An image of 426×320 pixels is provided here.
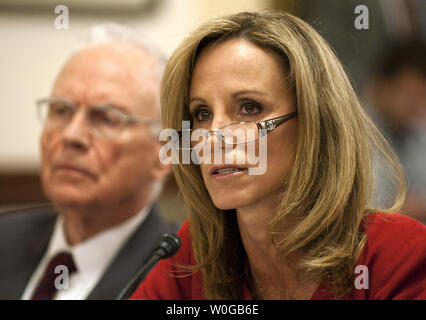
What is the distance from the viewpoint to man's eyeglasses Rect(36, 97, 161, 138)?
4.69ft

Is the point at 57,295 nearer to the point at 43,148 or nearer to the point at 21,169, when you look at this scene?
the point at 43,148

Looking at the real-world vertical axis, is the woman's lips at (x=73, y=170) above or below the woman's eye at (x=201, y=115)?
below

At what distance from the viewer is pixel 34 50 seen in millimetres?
1755

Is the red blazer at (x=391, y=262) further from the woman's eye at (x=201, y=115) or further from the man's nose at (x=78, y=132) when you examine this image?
the man's nose at (x=78, y=132)

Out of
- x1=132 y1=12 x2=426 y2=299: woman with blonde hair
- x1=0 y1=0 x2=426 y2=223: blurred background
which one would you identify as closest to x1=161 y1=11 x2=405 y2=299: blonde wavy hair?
x1=132 y1=12 x2=426 y2=299: woman with blonde hair

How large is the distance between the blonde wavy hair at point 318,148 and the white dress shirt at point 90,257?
50 centimetres

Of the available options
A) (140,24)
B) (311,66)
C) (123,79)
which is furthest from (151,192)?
(311,66)

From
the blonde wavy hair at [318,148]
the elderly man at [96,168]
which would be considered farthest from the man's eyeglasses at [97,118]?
the blonde wavy hair at [318,148]

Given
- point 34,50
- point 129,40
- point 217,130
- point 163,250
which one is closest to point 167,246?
point 163,250

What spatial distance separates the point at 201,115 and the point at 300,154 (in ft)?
0.67

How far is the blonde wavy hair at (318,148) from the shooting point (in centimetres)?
98

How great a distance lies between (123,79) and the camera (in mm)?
1461
